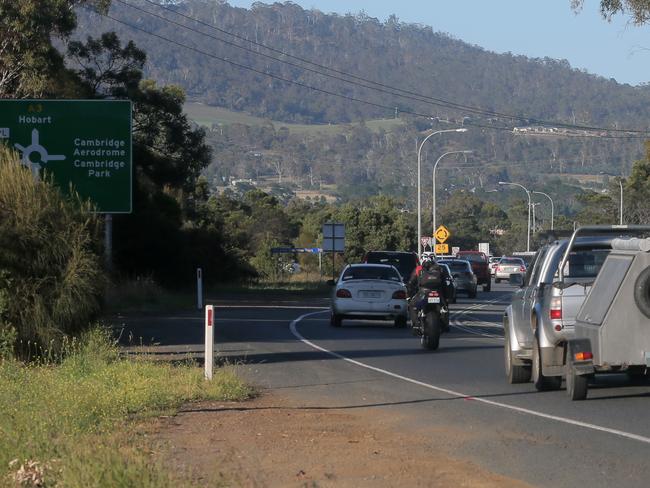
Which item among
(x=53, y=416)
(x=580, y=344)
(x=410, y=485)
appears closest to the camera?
(x=410, y=485)

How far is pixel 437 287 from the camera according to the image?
22.6 m

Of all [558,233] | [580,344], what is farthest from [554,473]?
[558,233]

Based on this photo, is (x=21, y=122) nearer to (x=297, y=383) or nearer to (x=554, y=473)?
(x=297, y=383)

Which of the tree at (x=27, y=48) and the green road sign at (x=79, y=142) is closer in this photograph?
the green road sign at (x=79, y=142)

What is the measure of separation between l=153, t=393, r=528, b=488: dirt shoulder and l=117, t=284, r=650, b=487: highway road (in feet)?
1.24

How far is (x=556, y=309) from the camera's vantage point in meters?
14.9

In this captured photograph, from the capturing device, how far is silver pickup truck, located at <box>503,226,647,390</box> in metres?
14.9

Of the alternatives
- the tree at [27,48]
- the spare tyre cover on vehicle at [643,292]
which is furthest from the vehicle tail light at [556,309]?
the tree at [27,48]

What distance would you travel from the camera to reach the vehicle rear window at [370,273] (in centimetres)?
3038

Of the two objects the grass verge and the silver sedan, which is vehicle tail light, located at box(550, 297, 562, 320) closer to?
the grass verge

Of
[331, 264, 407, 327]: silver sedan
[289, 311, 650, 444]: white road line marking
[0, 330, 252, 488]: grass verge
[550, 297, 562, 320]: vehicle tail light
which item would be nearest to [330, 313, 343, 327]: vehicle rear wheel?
[331, 264, 407, 327]: silver sedan

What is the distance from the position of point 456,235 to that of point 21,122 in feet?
385

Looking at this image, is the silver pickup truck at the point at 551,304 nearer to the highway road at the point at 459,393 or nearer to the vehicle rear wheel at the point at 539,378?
the vehicle rear wheel at the point at 539,378

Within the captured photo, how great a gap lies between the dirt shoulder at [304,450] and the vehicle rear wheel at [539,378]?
8.86ft
